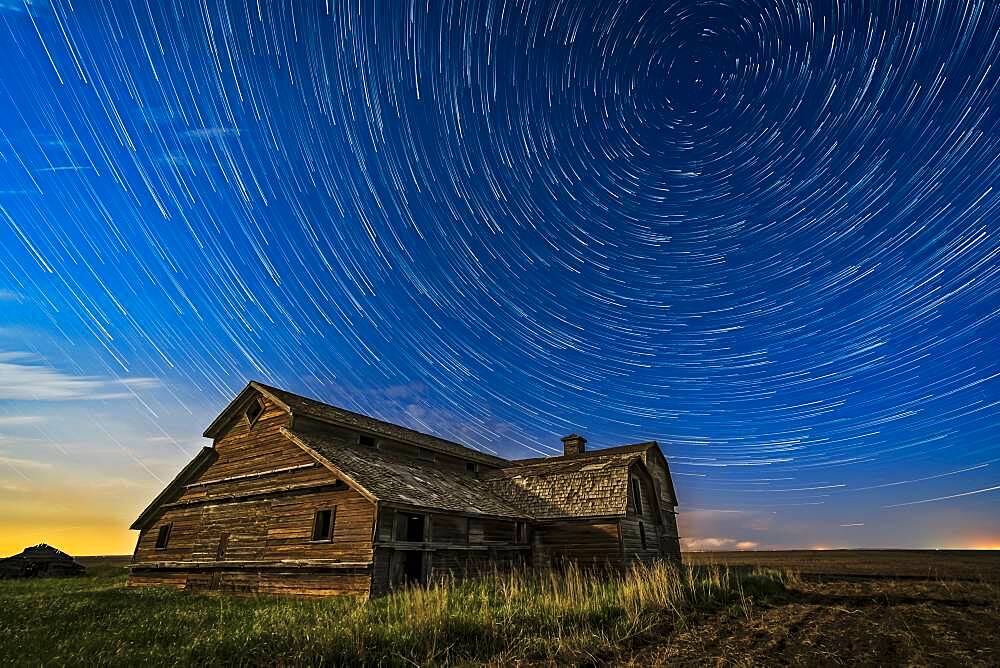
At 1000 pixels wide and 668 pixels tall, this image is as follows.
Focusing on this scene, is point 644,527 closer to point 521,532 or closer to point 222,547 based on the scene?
point 521,532

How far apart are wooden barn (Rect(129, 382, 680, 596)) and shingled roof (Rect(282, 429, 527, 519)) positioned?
0.10 meters

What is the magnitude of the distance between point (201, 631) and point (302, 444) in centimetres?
1015

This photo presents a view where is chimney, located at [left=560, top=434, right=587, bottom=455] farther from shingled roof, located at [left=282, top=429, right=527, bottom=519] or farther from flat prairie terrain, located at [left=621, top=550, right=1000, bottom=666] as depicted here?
flat prairie terrain, located at [left=621, top=550, right=1000, bottom=666]

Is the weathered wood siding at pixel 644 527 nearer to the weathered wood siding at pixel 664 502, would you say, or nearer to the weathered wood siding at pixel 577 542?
the weathered wood siding at pixel 664 502

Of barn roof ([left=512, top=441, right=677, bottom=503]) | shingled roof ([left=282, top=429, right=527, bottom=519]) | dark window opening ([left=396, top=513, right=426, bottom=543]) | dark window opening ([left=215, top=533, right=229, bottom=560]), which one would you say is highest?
barn roof ([left=512, top=441, right=677, bottom=503])

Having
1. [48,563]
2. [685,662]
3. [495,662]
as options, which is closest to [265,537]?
[495,662]

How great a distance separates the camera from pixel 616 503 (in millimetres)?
24609

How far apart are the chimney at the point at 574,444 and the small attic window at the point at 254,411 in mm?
19450

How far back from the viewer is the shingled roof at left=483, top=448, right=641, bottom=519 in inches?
992

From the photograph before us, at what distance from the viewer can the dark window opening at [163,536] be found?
24.7 metres

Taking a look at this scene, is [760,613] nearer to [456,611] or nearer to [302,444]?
[456,611]

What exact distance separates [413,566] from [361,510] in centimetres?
320

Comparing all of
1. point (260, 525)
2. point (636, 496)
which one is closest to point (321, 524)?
point (260, 525)

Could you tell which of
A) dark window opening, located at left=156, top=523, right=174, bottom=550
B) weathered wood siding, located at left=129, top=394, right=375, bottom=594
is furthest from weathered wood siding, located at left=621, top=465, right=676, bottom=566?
dark window opening, located at left=156, top=523, right=174, bottom=550
